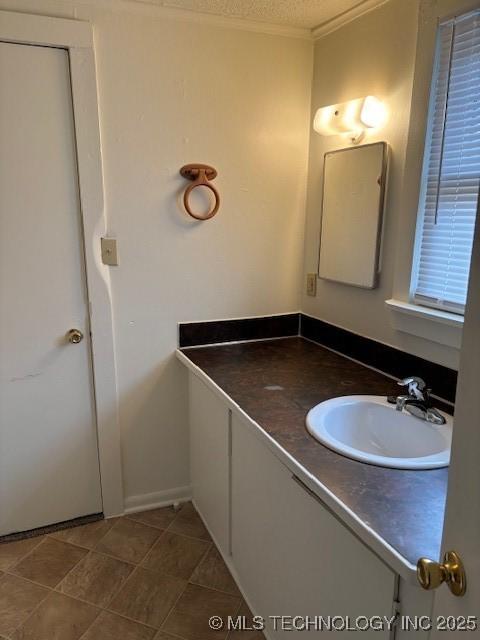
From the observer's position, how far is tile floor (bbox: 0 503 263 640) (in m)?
1.68

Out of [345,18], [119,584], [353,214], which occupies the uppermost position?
[345,18]

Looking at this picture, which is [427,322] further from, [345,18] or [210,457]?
[345,18]

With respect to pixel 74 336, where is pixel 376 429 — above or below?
below

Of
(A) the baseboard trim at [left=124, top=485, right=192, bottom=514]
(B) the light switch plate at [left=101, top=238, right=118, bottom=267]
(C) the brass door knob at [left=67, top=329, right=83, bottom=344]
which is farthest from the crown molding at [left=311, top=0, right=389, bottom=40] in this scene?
(A) the baseboard trim at [left=124, top=485, right=192, bottom=514]

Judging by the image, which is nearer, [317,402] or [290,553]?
[290,553]

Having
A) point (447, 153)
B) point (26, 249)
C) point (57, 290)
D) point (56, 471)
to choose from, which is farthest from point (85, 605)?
point (447, 153)

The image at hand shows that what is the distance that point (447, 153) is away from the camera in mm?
1512

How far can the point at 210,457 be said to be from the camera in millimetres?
2045

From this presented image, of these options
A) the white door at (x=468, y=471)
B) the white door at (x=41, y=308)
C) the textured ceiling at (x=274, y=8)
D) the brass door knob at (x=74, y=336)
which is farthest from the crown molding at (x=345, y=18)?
the brass door knob at (x=74, y=336)

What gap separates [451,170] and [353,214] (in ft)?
1.62

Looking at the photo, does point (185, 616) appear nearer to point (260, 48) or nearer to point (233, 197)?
point (233, 197)

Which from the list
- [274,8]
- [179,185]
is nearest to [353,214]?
[179,185]

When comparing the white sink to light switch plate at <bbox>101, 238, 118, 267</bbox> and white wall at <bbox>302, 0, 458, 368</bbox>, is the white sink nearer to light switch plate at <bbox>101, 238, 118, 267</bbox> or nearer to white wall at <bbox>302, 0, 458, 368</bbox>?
white wall at <bbox>302, 0, 458, 368</bbox>

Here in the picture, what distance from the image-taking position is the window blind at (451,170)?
1415 millimetres
